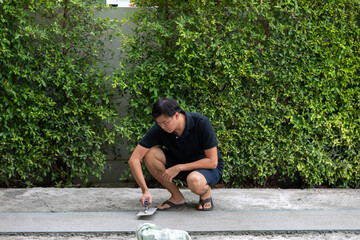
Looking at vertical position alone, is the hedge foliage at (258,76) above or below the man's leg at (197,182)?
above

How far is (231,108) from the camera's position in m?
5.22

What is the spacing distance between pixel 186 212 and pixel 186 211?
0.04m

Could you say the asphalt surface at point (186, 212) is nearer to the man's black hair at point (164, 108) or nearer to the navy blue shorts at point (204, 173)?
the navy blue shorts at point (204, 173)

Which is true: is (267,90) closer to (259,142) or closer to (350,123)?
(259,142)

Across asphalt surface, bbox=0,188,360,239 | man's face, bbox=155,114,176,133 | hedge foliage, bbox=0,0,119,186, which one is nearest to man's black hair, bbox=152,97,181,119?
man's face, bbox=155,114,176,133

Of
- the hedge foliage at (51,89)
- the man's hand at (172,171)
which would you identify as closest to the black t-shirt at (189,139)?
the man's hand at (172,171)

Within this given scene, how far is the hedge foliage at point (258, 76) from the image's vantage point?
16.8 ft

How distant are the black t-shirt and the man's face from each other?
0.68ft

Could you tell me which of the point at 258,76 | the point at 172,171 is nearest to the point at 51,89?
the point at 172,171

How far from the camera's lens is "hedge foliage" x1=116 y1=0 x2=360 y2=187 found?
5133mm

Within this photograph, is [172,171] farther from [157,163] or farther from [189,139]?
[189,139]

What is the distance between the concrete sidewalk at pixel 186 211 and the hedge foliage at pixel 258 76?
44 centimetres

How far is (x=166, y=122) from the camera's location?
12.5ft

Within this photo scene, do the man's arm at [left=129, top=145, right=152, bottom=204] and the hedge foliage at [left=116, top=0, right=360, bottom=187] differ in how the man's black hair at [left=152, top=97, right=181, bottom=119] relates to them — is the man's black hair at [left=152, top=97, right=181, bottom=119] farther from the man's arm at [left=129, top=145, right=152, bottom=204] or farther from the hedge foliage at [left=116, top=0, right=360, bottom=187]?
the hedge foliage at [left=116, top=0, right=360, bottom=187]
